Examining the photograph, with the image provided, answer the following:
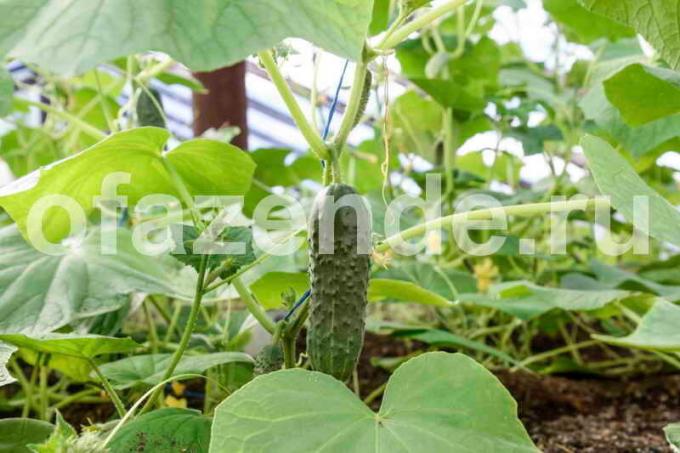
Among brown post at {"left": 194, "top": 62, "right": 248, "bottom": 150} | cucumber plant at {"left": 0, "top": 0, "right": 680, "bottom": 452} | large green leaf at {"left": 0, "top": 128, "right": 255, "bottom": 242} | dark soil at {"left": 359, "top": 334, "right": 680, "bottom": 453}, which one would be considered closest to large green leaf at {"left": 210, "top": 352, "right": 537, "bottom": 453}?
cucumber plant at {"left": 0, "top": 0, "right": 680, "bottom": 452}

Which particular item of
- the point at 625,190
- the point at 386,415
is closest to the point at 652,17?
the point at 625,190

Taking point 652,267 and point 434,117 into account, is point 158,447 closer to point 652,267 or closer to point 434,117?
point 434,117

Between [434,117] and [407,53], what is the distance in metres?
0.20

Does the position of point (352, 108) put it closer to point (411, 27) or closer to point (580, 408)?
point (411, 27)

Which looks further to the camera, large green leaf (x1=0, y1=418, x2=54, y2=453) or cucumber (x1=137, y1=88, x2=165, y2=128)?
cucumber (x1=137, y1=88, x2=165, y2=128)

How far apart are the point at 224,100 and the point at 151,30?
1.47 m

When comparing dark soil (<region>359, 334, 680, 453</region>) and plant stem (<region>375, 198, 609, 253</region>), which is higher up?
plant stem (<region>375, 198, 609, 253</region>)

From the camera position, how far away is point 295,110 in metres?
0.77

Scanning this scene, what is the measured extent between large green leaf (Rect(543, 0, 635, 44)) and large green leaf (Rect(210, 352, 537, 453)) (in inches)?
44.0

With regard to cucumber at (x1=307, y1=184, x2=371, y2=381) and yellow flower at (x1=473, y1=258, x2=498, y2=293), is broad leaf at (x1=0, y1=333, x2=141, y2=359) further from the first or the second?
yellow flower at (x1=473, y1=258, x2=498, y2=293)

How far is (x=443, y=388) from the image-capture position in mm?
682

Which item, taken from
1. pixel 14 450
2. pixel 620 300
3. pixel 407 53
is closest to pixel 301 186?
pixel 407 53

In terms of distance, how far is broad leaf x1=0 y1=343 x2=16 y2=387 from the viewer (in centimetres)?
69

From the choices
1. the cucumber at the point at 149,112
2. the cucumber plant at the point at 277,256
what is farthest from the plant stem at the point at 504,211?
the cucumber at the point at 149,112
